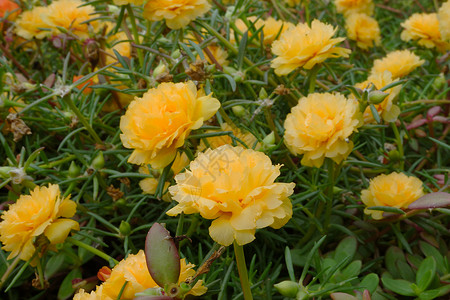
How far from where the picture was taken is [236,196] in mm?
503

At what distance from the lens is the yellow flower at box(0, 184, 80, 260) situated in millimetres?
695

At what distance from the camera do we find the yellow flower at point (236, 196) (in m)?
0.49

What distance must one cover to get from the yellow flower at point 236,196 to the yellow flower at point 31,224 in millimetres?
290

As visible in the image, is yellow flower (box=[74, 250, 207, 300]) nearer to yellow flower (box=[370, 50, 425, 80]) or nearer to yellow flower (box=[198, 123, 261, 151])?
yellow flower (box=[198, 123, 261, 151])

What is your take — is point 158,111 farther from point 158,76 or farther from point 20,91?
point 20,91

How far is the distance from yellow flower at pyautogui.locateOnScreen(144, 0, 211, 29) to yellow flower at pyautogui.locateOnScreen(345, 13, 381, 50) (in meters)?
0.62

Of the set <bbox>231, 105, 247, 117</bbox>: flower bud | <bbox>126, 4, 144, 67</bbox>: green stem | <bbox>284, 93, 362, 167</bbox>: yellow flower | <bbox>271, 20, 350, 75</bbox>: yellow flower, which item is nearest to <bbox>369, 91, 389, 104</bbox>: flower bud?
<bbox>284, 93, 362, 167</bbox>: yellow flower

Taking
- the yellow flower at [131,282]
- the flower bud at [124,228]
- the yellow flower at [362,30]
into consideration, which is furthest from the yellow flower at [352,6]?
the yellow flower at [131,282]

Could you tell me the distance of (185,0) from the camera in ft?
2.71

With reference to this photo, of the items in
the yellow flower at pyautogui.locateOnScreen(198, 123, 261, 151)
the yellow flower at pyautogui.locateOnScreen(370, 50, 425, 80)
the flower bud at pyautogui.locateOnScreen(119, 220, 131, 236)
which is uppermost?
the yellow flower at pyautogui.locateOnScreen(370, 50, 425, 80)

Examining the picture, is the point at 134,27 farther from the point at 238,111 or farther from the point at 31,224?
the point at 31,224

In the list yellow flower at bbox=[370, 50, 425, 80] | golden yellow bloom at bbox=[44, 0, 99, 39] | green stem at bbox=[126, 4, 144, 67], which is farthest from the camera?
golden yellow bloom at bbox=[44, 0, 99, 39]

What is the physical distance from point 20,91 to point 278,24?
2.13 feet

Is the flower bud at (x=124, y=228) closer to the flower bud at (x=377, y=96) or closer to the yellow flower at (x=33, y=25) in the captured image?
the flower bud at (x=377, y=96)
